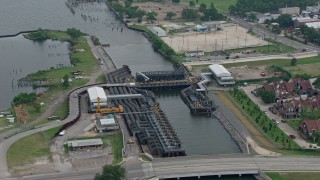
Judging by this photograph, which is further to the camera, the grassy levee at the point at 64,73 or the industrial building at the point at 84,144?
the grassy levee at the point at 64,73

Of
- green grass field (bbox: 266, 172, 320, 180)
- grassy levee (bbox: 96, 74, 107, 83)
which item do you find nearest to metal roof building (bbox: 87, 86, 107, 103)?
grassy levee (bbox: 96, 74, 107, 83)

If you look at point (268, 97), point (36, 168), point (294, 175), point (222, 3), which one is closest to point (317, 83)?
point (268, 97)

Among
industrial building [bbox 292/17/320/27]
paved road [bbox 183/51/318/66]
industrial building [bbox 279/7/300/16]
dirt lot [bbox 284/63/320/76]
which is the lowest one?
dirt lot [bbox 284/63/320/76]

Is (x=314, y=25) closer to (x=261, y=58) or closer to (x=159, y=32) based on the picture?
(x=261, y=58)

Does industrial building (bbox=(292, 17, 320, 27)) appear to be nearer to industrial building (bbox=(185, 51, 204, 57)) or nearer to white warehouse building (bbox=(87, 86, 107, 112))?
industrial building (bbox=(185, 51, 204, 57))

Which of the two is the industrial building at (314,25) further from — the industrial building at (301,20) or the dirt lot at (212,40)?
the dirt lot at (212,40)

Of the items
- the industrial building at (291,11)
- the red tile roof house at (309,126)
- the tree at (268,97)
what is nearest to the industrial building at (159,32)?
the industrial building at (291,11)
